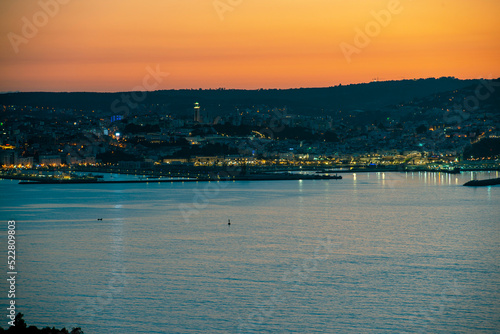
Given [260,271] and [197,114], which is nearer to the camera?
[260,271]

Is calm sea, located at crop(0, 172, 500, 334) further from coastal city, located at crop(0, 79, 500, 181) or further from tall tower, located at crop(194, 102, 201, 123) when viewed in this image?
tall tower, located at crop(194, 102, 201, 123)

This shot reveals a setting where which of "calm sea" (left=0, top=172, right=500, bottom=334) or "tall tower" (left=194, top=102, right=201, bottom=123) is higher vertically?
"tall tower" (left=194, top=102, right=201, bottom=123)

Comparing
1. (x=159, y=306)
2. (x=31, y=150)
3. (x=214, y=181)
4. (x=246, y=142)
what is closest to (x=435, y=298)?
(x=159, y=306)

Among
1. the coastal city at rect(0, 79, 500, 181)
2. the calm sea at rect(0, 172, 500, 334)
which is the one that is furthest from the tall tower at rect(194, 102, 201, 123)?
the calm sea at rect(0, 172, 500, 334)

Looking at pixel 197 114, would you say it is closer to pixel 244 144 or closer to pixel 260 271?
pixel 244 144

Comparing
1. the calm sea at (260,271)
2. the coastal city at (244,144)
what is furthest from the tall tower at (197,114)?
the calm sea at (260,271)

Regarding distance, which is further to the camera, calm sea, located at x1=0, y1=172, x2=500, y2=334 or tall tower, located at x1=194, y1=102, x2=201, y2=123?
tall tower, located at x1=194, y1=102, x2=201, y2=123

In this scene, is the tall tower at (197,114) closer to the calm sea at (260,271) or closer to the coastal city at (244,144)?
the coastal city at (244,144)

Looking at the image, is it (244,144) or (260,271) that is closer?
(260,271)

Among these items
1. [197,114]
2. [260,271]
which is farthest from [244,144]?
[260,271]

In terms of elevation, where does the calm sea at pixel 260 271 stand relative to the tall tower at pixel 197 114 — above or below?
below
